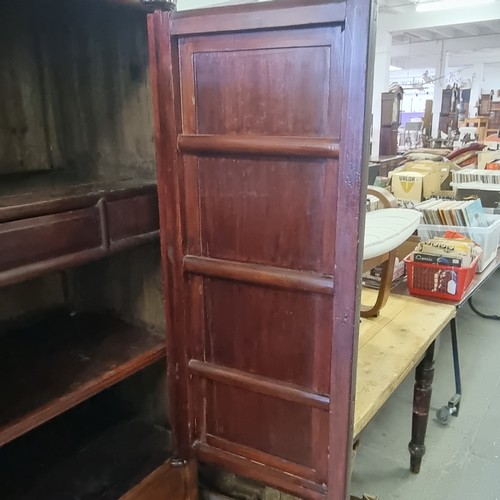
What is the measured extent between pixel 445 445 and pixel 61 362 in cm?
156

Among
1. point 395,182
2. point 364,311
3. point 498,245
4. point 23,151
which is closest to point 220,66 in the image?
point 23,151

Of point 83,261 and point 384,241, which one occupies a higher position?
point 83,261

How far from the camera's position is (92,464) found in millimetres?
→ 1294

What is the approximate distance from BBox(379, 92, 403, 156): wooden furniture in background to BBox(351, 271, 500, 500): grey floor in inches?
160

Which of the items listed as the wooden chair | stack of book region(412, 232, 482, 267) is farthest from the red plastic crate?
the wooden chair

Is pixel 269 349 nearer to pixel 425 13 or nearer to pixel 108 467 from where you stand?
pixel 108 467

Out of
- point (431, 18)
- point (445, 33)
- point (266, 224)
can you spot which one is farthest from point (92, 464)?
point (445, 33)

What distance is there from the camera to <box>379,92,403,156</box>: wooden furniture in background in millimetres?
6215

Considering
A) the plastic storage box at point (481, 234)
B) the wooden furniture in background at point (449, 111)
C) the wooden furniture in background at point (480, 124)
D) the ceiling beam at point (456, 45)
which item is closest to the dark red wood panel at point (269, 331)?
the plastic storage box at point (481, 234)

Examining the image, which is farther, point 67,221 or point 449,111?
point 449,111

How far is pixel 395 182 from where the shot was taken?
11.9 feet

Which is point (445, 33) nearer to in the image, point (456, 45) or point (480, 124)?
point (456, 45)

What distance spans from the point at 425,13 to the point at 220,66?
282 inches

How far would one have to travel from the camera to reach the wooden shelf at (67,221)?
88 cm
